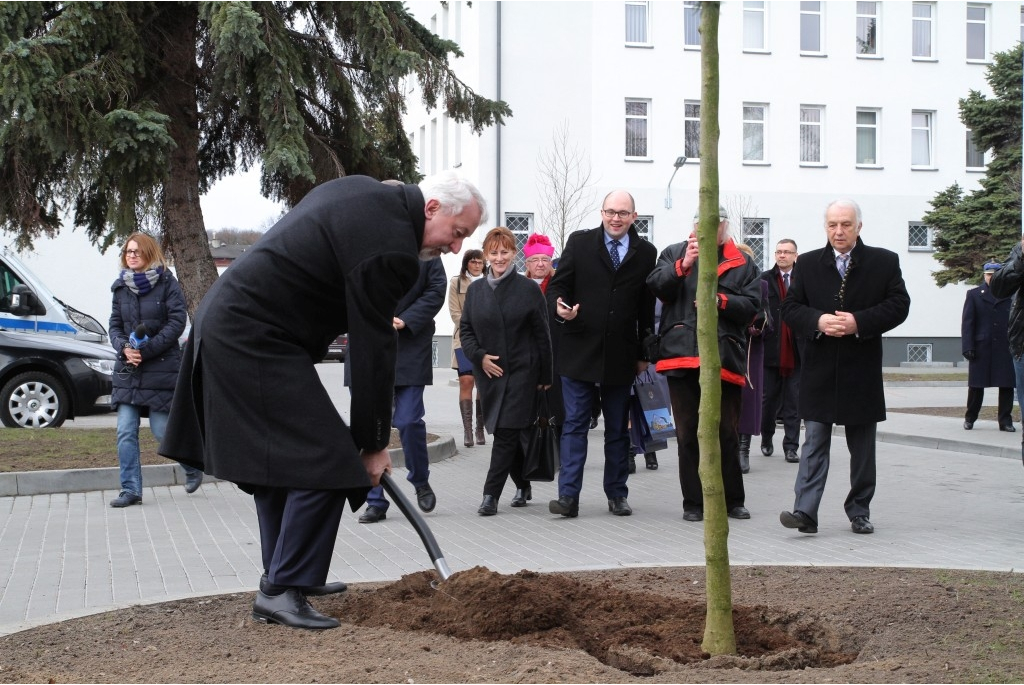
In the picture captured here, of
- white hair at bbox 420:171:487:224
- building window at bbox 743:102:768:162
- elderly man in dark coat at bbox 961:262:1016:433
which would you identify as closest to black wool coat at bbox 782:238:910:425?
white hair at bbox 420:171:487:224

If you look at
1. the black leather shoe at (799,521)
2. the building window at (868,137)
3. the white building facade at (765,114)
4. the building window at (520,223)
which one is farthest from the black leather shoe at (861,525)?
the building window at (868,137)

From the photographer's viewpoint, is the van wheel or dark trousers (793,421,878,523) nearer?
dark trousers (793,421,878,523)

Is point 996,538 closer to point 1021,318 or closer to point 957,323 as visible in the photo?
point 1021,318

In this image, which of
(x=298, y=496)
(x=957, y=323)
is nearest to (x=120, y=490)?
(x=298, y=496)

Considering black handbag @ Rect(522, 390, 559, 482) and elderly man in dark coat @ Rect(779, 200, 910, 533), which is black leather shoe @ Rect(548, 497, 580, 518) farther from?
elderly man in dark coat @ Rect(779, 200, 910, 533)

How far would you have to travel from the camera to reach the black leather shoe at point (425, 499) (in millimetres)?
9008

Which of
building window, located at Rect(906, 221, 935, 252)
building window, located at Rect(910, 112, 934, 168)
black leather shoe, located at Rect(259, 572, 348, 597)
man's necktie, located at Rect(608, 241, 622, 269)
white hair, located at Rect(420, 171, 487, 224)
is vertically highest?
building window, located at Rect(910, 112, 934, 168)

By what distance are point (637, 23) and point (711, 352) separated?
34356mm

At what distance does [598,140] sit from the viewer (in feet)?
122

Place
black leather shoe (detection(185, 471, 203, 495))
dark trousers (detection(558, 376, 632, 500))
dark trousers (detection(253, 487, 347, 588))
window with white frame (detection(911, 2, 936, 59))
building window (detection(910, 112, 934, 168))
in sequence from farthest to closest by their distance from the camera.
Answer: building window (detection(910, 112, 934, 168)) < window with white frame (detection(911, 2, 936, 59)) < black leather shoe (detection(185, 471, 203, 495)) < dark trousers (detection(558, 376, 632, 500)) < dark trousers (detection(253, 487, 347, 588))

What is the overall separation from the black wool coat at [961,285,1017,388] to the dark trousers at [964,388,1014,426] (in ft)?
0.57

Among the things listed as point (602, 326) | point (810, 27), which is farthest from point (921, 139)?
point (602, 326)

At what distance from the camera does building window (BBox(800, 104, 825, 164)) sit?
3872cm

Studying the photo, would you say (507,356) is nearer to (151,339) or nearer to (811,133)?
(151,339)
